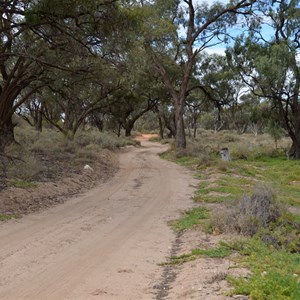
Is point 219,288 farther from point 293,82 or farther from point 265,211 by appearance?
point 293,82

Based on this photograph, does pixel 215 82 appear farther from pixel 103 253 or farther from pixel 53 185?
pixel 103 253

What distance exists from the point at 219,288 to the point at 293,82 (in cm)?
2433

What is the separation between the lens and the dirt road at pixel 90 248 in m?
5.57

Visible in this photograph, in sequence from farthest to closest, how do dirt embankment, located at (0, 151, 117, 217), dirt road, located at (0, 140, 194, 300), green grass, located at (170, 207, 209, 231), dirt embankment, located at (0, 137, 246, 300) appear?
dirt embankment, located at (0, 151, 117, 217), green grass, located at (170, 207, 209, 231), dirt road, located at (0, 140, 194, 300), dirt embankment, located at (0, 137, 246, 300)

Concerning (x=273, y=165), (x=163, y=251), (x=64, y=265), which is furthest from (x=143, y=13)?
(x=273, y=165)

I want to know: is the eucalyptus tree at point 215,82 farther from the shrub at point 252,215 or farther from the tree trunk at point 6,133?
the shrub at point 252,215

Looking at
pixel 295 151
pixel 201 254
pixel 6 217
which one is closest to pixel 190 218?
pixel 201 254

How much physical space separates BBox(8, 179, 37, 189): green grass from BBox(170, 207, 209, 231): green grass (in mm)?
5263

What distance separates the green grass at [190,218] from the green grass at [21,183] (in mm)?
5263

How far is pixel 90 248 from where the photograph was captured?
24.9 ft

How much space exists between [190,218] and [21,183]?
6.02 m

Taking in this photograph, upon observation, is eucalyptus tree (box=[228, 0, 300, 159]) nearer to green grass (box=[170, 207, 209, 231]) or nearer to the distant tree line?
the distant tree line

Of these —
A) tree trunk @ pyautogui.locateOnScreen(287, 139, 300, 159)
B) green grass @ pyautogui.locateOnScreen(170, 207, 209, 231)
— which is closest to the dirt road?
green grass @ pyautogui.locateOnScreen(170, 207, 209, 231)

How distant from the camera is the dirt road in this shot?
5.57 metres
